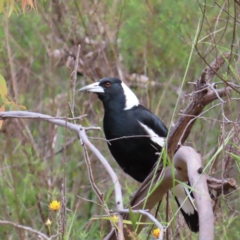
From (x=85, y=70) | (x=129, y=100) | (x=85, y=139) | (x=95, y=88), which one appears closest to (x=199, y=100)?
(x=85, y=139)

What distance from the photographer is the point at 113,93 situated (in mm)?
3861

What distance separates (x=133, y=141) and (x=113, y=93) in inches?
17.6

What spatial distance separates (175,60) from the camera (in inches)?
179

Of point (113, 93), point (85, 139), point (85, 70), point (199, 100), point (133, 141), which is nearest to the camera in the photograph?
point (85, 139)

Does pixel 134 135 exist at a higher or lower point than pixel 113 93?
lower

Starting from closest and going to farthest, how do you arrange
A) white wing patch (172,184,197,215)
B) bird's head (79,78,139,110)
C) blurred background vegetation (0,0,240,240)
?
white wing patch (172,184,197,215) → bird's head (79,78,139,110) → blurred background vegetation (0,0,240,240)

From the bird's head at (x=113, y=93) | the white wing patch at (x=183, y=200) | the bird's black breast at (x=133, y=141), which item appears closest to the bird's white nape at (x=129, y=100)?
the bird's head at (x=113, y=93)

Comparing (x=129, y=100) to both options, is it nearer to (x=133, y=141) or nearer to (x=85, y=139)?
(x=133, y=141)

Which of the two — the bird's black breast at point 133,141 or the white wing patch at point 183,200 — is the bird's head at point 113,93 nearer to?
the bird's black breast at point 133,141

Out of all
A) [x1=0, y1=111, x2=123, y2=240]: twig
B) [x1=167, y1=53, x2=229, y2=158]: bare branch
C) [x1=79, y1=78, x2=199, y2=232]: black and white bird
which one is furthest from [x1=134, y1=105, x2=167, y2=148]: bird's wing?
[x1=0, y1=111, x2=123, y2=240]: twig

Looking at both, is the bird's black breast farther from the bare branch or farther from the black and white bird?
the bare branch

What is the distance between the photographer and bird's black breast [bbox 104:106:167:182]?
3.52 metres

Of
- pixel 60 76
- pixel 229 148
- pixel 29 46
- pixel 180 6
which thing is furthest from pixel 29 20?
pixel 229 148

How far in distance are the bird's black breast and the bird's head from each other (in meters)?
0.16
